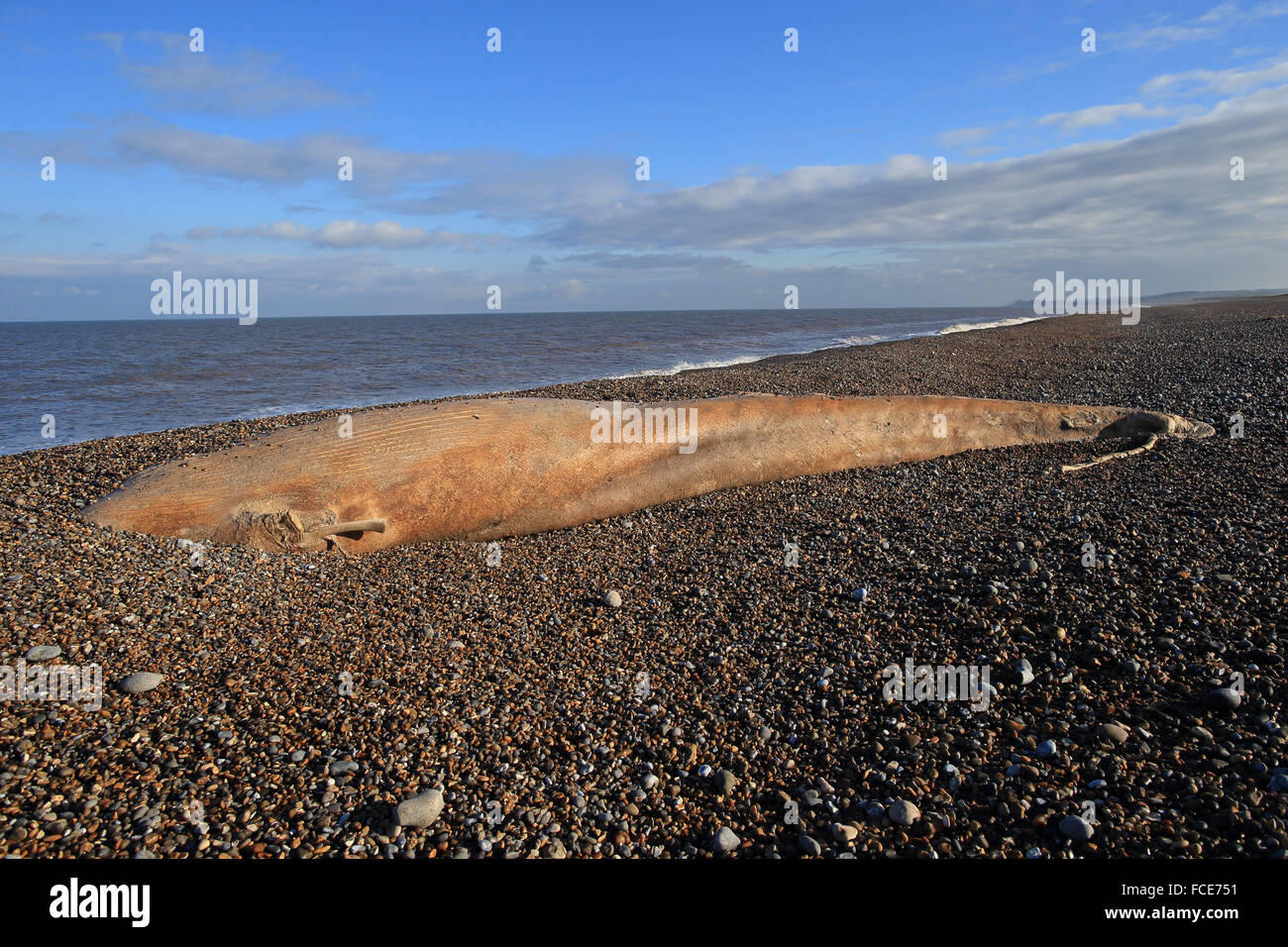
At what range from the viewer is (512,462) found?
7238 millimetres

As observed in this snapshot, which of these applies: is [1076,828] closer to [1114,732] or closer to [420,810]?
[1114,732]

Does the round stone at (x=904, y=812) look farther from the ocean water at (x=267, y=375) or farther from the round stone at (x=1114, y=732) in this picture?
the ocean water at (x=267, y=375)

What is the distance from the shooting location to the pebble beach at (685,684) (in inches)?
117

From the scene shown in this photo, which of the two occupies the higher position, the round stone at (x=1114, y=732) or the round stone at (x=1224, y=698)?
the round stone at (x=1224, y=698)

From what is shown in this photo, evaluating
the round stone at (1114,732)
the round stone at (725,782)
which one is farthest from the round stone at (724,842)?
the round stone at (1114,732)

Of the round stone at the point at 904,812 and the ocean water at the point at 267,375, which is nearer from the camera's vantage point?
the round stone at the point at 904,812

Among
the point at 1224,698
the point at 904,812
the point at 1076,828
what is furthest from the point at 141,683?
the point at 1224,698

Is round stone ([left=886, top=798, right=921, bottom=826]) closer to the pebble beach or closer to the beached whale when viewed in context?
the pebble beach

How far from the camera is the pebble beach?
9.75 ft

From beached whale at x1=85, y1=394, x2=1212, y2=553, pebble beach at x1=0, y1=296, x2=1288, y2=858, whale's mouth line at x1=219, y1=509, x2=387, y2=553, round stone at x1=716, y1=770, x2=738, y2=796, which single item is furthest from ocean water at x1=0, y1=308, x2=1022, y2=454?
round stone at x1=716, y1=770, x2=738, y2=796

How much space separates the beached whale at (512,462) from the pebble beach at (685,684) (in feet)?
1.12

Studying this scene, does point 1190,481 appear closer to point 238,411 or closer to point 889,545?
point 889,545

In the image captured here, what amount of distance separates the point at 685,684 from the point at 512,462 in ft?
12.3

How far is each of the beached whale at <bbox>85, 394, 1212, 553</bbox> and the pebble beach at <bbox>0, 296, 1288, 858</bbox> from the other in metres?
0.34
